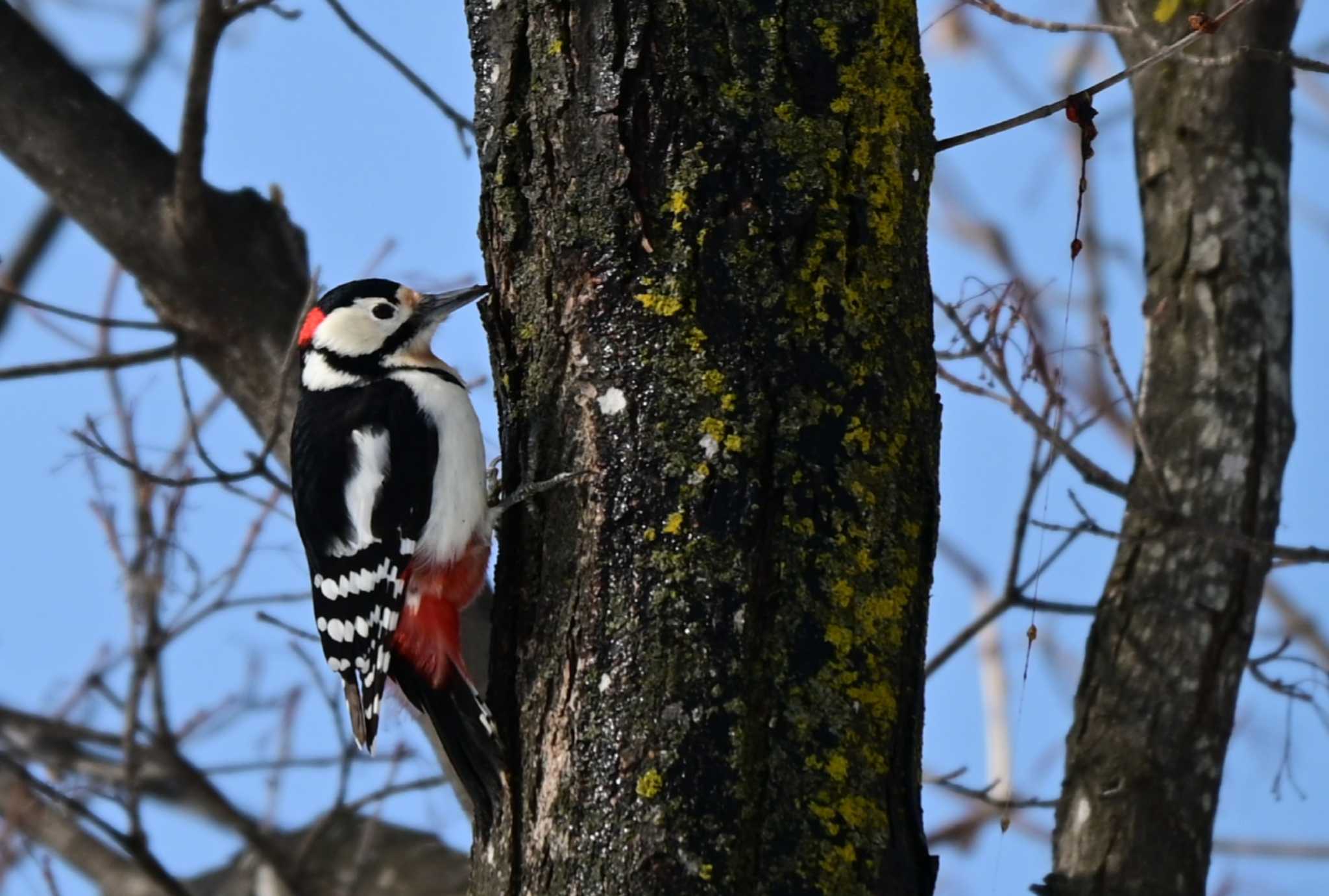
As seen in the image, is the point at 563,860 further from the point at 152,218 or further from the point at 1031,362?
the point at 152,218

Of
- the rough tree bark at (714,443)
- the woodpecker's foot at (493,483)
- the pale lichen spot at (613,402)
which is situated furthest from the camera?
the woodpecker's foot at (493,483)

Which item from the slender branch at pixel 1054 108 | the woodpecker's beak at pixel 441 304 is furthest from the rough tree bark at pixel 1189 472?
the woodpecker's beak at pixel 441 304

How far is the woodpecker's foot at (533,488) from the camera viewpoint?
2.40 meters

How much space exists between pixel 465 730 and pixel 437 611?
0.56m

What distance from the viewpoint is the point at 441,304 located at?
11.6ft

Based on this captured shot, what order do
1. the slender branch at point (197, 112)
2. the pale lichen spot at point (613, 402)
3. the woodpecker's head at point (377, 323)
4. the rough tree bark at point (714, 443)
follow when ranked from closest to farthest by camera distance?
the rough tree bark at point (714, 443), the pale lichen spot at point (613, 402), the woodpecker's head at point (377, 323), the slender branch at point (197, 112)

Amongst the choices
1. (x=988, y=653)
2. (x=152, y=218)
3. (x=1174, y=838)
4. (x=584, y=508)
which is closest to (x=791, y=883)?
(x=584, y=508)

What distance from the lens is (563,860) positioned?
85.0 inches

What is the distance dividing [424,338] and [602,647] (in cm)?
152

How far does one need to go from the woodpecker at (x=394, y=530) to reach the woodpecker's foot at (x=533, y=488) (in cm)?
41

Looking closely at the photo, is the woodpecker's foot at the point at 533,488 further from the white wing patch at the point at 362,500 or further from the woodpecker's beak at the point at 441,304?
the woodpecker's beak at the point at 441,304

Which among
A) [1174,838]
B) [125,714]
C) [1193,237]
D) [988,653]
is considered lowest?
[1174,838]

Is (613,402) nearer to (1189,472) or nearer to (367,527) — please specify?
(367,527)

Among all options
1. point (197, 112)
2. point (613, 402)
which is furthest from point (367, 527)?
point (197, 112)
